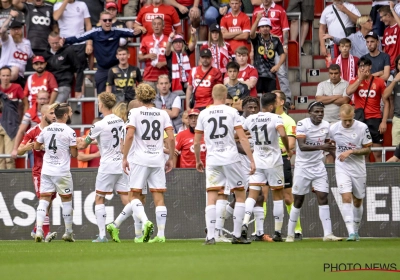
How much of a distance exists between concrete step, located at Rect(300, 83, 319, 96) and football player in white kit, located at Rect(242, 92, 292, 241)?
6826mm

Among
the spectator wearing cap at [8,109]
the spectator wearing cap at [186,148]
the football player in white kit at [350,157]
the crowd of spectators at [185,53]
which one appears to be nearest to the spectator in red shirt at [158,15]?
the crowd of spectators at [185,53]

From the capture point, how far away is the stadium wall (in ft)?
60.1

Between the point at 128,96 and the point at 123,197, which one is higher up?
the point at 128,96

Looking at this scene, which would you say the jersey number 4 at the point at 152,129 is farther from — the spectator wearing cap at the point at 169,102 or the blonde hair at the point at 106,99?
the spectator wearing cap at the point at 169,102

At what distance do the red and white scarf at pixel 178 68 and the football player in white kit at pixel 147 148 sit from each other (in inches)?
260

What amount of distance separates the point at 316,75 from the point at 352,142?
639 cm

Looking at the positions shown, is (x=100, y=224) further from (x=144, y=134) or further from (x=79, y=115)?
(x=79, y=115)

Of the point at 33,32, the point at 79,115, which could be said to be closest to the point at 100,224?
the point at 79,115

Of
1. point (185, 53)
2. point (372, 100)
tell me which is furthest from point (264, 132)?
point (185, 53)

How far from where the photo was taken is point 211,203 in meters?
14.3

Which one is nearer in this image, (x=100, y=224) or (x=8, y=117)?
(x=100, y=224)

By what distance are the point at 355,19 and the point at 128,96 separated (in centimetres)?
548

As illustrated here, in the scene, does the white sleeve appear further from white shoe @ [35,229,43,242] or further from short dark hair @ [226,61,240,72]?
white shoe @ [35,229,43,242]

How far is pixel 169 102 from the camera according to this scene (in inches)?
828
